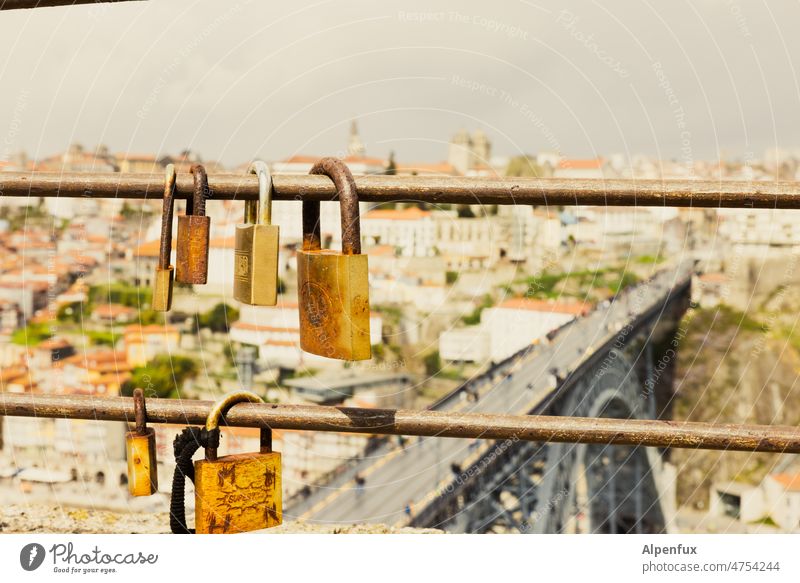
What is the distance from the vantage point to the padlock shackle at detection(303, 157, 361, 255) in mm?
1061

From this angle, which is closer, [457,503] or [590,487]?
[457,503]

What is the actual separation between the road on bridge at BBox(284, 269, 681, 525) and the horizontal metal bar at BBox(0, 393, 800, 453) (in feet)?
46.3

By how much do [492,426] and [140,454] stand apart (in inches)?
21.8

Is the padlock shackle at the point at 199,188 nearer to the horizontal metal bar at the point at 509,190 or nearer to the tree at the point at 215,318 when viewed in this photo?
the horizontal metal bar at the point at 509,190

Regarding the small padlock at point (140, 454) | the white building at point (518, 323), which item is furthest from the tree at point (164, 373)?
the small padlock at point (140, 454)

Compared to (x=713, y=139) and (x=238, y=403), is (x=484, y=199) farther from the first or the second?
(x=713, y=139)

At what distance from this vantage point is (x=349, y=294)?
1.05m

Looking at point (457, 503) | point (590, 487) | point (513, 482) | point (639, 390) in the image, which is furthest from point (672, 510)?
point (457, 503)

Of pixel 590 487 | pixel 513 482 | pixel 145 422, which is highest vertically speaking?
pixel 145 422

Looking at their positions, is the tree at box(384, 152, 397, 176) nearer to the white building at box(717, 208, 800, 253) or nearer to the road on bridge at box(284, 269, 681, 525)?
the road on bridge at box(284, 269, 681, 525)

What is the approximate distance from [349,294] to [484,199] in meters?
0.27

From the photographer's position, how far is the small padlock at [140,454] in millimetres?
1171

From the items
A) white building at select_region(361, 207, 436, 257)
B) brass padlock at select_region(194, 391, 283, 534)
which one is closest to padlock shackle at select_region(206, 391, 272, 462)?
brass padlock at select_region(194, 391, 283, 534)

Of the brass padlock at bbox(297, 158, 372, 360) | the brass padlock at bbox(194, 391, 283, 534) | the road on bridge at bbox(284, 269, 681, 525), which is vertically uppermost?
the brass padlock at bbox(297, 158, 372, 360)
